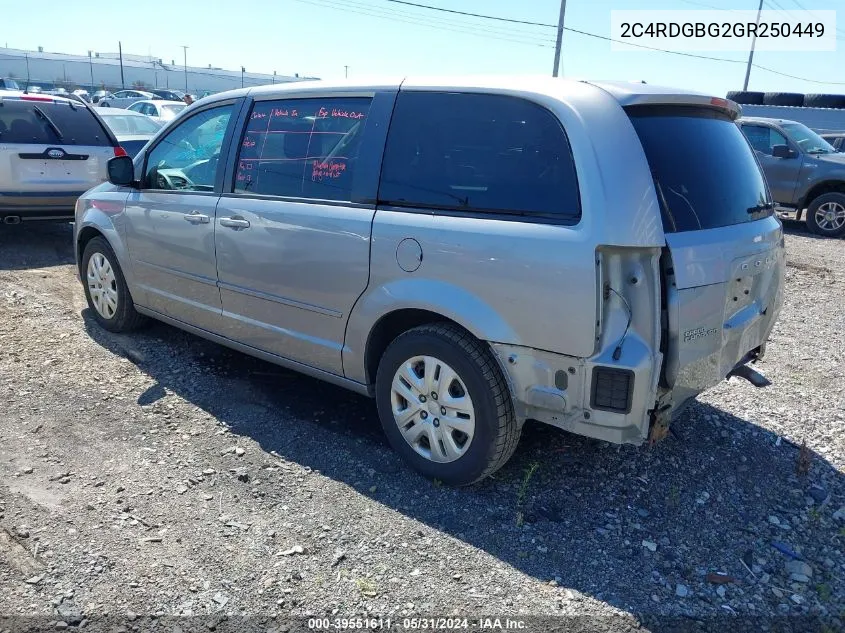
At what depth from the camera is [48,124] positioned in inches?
323

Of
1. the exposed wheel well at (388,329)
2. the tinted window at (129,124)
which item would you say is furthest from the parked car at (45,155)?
the exposed wheel well at (388,329)

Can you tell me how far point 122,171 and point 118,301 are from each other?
40.1 inches

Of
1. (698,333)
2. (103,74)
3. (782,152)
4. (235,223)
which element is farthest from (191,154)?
(103,74)

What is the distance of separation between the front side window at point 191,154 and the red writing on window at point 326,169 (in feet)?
2.96

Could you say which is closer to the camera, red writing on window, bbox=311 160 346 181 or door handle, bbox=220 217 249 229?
red writing on window, bbox=311 160 346 181

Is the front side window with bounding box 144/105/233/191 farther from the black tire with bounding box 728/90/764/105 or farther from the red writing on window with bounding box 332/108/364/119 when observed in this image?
the black tire with bounding box 728/90/764/105

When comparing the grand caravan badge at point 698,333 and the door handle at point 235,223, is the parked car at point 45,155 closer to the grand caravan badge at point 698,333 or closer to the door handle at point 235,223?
the door handle at point 235,223

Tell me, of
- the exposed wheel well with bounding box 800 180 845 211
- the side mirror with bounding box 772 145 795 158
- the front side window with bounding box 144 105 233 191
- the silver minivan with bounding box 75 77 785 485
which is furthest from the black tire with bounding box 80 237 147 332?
the exposed wheel well with bounding box 800 180 845 211

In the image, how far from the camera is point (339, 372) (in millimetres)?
3938

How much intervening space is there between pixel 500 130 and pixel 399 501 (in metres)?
1.83

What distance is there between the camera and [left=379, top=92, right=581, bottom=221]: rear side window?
10.1 feet

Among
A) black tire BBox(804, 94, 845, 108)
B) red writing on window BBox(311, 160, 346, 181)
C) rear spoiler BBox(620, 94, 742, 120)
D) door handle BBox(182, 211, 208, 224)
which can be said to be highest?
black tire BBox(804, 94, 845, 108)

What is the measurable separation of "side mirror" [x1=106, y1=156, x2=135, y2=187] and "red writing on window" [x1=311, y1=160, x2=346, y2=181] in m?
1.85

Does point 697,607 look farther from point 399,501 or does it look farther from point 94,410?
point 94,410
